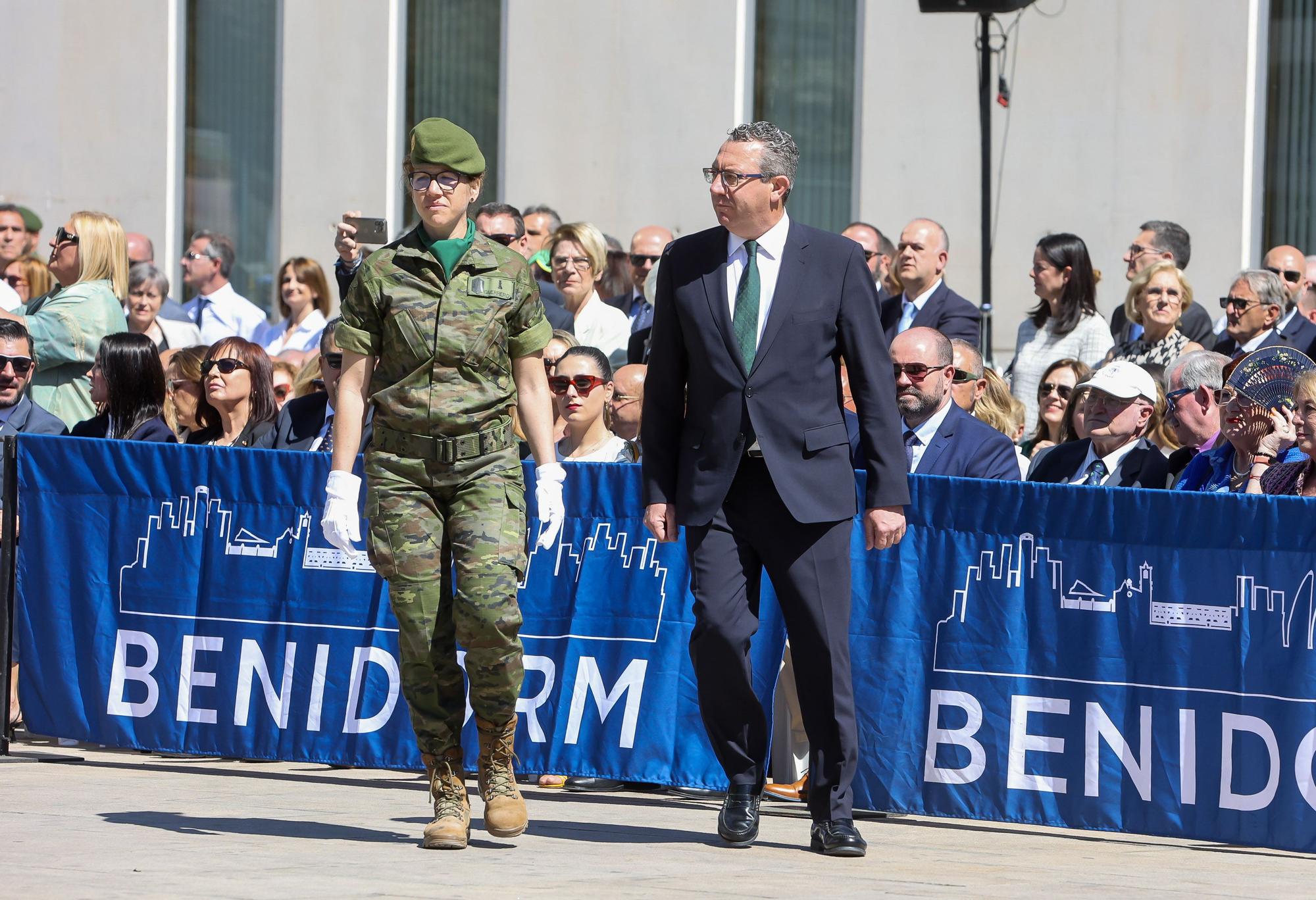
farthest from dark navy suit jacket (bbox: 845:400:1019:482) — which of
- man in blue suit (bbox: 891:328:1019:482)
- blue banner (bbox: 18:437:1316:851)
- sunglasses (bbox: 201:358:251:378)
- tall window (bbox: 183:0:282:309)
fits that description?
tall window (bbox: 183:0:282:309)

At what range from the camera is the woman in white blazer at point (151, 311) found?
1334cm

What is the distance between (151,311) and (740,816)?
25.1ft

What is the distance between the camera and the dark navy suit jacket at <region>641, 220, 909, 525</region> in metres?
6.81

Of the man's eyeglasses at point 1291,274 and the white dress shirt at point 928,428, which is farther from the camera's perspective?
the man's eyeglasses at point 1291,274

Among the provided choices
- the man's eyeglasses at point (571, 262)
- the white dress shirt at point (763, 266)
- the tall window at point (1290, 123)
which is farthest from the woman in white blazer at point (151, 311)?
the tall window at point (1290, 123)

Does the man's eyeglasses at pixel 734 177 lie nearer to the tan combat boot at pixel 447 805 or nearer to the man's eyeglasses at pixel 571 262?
the tan combat boot at pixel 447 805

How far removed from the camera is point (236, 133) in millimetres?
18625

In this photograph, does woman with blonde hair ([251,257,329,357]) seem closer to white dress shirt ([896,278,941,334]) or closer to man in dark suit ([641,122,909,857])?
white dress shirt ([896,278,941,334])

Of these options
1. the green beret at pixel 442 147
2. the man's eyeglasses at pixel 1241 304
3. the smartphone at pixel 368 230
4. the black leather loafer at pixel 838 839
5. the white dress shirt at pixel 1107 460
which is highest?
the green beret at pixel 442 147

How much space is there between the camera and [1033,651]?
7.57 metres

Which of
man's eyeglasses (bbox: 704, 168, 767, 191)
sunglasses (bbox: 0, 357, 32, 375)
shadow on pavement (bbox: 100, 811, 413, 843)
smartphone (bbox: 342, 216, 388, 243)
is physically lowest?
shadow on pavement (bbox: 100, 811, 413, 843)

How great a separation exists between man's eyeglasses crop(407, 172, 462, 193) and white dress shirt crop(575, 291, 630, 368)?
17.0 feet

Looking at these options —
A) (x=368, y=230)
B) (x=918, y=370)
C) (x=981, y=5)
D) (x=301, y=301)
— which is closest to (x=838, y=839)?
(x=918, y=370)

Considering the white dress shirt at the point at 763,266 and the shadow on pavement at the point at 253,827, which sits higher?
the white dress shirt at the point at 763,266
